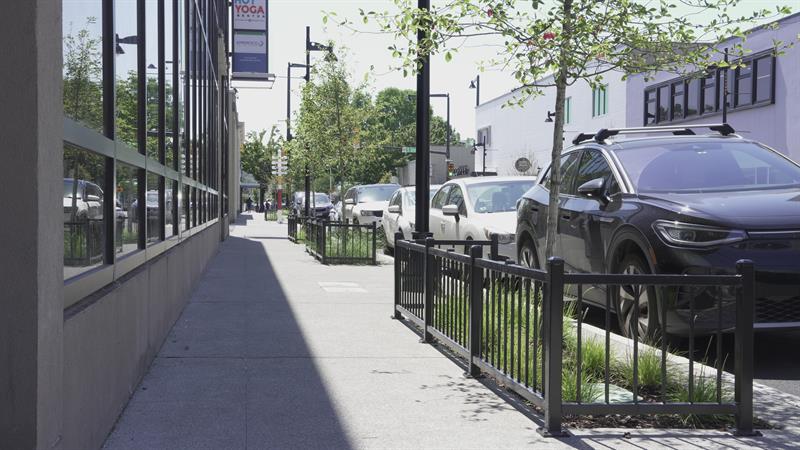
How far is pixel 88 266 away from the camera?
15.6 ft

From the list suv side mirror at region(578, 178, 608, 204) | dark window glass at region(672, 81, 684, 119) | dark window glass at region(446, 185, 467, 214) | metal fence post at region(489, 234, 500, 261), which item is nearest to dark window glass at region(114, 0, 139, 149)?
metal fence post at region(489, 234, 500, 261)

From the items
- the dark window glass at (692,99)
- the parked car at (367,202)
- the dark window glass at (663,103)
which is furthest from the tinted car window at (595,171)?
the dark window glass at (663,103)

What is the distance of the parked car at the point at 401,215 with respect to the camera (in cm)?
1861

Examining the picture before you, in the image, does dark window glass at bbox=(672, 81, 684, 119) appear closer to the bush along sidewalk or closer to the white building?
the white building

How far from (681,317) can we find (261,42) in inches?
1118

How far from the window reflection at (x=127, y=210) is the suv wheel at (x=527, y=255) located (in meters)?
4.58

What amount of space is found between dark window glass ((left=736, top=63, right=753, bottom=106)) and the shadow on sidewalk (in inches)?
1298

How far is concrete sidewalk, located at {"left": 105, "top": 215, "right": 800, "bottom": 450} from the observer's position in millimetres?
5066

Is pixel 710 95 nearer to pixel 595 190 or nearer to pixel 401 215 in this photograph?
pixel 401 215

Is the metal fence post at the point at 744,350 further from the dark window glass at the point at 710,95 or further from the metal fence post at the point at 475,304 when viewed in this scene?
the dark window glass at the point at 710,95

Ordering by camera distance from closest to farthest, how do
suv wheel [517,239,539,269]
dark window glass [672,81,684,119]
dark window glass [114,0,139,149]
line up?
dark window glass [114,0,139,149] < suv wheel [517,239,539,269] < dark window glass [672,81,684,119]

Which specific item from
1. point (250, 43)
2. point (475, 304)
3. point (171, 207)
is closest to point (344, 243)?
point (171, 207)
